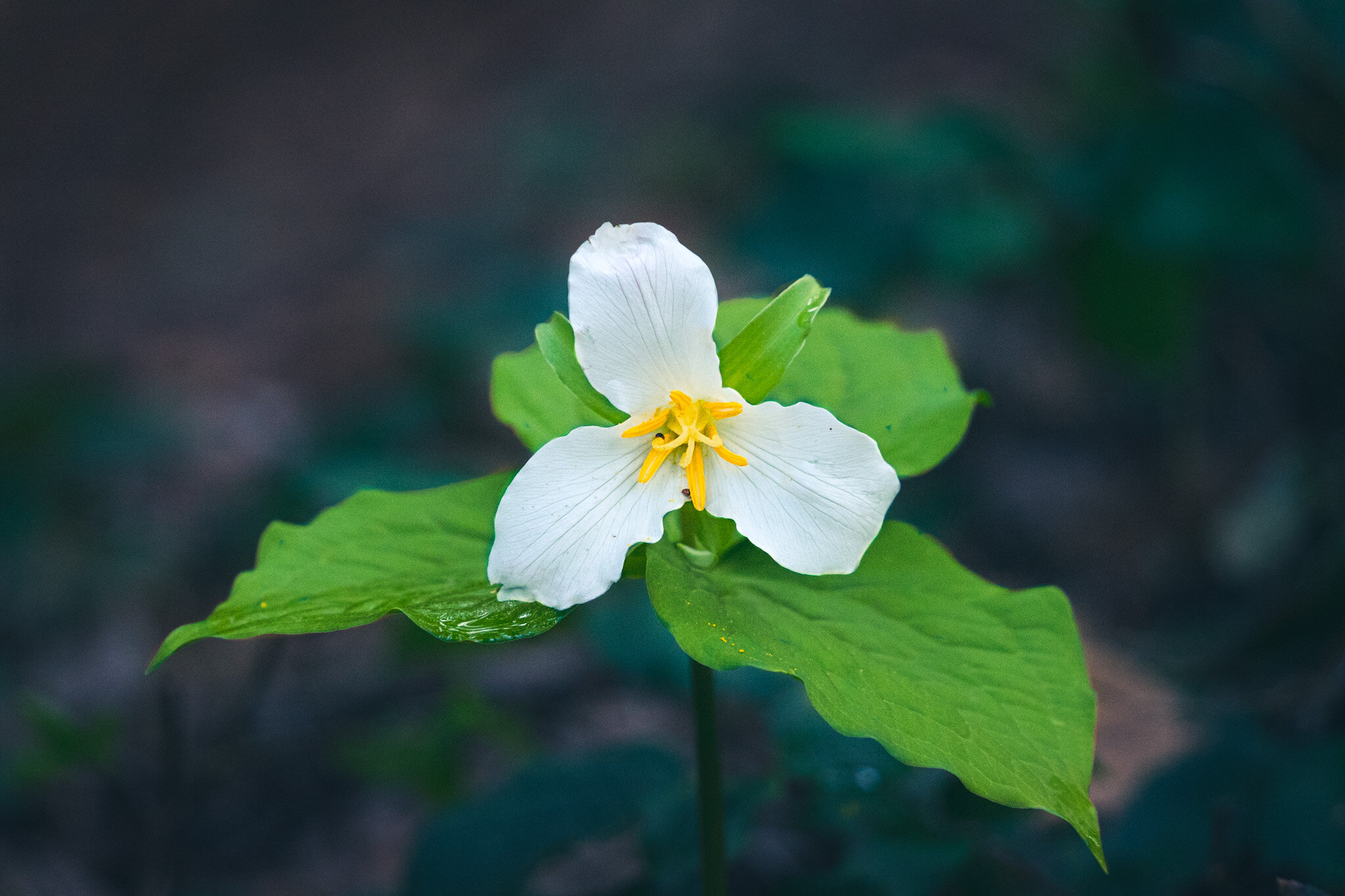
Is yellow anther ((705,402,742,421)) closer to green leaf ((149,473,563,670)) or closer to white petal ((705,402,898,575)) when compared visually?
white petal ((705,402,898,575))

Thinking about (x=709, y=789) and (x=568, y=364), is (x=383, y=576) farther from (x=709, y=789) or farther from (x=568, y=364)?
(x=709, y=789)

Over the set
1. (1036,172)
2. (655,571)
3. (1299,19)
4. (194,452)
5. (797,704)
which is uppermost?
(1299,19)

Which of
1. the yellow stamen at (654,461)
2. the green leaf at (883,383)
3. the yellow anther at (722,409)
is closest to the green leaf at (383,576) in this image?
A: the yellow stamen at (654,461)

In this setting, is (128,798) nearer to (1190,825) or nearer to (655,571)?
(655,571)

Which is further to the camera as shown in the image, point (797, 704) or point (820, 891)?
point (797, 704)

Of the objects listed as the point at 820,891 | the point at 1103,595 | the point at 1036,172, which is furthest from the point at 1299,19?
the point at 820,891

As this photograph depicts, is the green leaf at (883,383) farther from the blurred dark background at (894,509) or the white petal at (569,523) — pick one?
the blurred dark background at (894,509)

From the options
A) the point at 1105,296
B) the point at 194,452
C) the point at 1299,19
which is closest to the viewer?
the point at 1299,19
